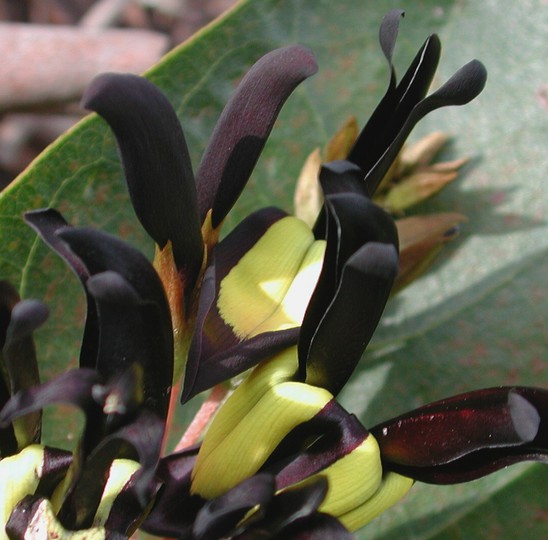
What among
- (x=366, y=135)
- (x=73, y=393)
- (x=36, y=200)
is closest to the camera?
(x=73, y=393)

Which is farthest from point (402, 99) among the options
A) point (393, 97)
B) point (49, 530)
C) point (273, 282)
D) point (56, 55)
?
point (56, 55)

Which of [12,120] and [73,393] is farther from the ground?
[73,393]

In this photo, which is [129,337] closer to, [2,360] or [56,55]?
[2,360]

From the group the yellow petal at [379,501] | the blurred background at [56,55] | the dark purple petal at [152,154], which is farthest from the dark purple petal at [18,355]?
the blurred background at [56,55]

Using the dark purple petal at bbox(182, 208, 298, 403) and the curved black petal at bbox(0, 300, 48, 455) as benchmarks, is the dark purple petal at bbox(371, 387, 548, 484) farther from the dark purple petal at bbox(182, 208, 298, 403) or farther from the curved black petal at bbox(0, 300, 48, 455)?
the curved black petal at bbox(0, 300, 48, 455)

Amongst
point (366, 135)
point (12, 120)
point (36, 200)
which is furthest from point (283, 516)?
point (12, 120)

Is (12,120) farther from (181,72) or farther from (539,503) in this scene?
(539,503)

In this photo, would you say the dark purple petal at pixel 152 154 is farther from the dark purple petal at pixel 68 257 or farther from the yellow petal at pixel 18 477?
the yellow petal at pixel 18 477
